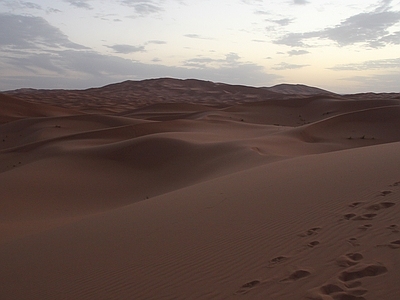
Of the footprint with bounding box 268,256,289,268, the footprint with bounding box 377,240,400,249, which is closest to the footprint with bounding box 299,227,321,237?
the footprint with bounding box 268,256,289,268

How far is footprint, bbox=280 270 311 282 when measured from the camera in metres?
3.37

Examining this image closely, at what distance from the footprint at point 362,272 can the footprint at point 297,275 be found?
0.93ft

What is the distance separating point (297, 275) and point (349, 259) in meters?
0.50

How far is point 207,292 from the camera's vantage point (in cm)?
347

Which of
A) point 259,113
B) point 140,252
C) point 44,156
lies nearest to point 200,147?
point 44,156

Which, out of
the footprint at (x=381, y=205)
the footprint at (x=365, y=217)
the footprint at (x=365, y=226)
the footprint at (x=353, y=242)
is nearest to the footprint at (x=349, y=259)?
the footprint at (x=353, y=242)

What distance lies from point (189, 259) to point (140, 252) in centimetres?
82

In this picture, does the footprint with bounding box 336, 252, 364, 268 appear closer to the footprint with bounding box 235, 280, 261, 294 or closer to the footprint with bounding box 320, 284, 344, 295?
the footprint with bounding box 320, 284, 344, 295

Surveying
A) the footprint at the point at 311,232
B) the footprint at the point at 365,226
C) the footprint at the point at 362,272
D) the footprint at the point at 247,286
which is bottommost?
the footprint at the point at 247,286

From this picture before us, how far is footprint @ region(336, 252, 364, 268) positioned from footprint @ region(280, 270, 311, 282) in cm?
31

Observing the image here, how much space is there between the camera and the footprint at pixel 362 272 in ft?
10.6

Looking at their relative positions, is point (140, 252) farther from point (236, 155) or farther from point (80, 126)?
point (80, 126)

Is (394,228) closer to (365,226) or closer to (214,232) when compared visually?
(365,226)

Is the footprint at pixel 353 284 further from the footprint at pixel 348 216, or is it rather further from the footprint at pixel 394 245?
the footprint at pixel 348 216
